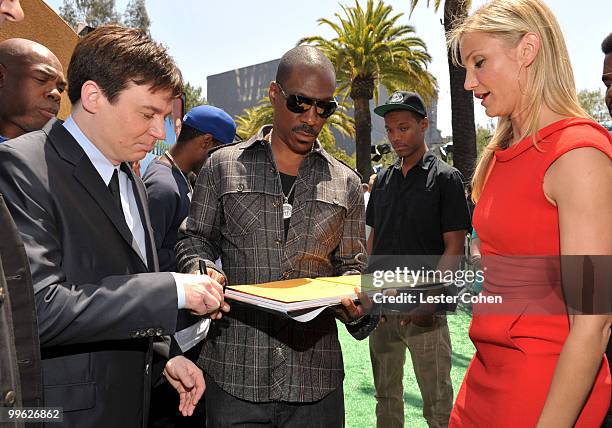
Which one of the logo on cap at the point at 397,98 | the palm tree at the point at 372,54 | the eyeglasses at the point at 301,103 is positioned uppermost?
the palm tree at the point at 372,54

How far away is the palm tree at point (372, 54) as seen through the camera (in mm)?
24828

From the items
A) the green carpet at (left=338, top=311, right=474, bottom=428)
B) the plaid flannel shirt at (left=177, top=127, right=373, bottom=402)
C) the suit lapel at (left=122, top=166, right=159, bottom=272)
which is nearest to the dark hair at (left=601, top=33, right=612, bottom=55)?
the plaid flannel shirt at (left=177, top=127, right=373, bottom=402)

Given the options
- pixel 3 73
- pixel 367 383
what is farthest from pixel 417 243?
pixel 3 73

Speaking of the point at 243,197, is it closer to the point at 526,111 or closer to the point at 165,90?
the point at 165,90

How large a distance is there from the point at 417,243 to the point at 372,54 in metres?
21.4

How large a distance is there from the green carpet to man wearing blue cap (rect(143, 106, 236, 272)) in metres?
2.75

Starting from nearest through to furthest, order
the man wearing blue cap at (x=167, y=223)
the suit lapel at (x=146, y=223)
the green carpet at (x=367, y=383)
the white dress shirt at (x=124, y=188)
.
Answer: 1. the white dress shirt at (x=124, y=188)
2. the suit lapel at (x=146, y=223)
3. the man wearing blue cap at (x=167, y=223)
4. the green carpet at (x=367, y=383)

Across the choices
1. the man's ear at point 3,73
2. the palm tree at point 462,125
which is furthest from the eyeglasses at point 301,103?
the palm tree at point 462,125

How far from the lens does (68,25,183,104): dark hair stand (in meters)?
2.13

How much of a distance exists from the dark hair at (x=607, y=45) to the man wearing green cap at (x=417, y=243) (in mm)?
1410

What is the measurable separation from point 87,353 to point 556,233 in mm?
1584

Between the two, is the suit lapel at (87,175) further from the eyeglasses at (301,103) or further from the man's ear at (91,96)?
the eyeglasses at (301,103)

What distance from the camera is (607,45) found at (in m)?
3.75

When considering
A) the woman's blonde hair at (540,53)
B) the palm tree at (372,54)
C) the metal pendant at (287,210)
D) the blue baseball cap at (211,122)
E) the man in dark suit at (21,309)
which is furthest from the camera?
the palm tree at (372,54)
